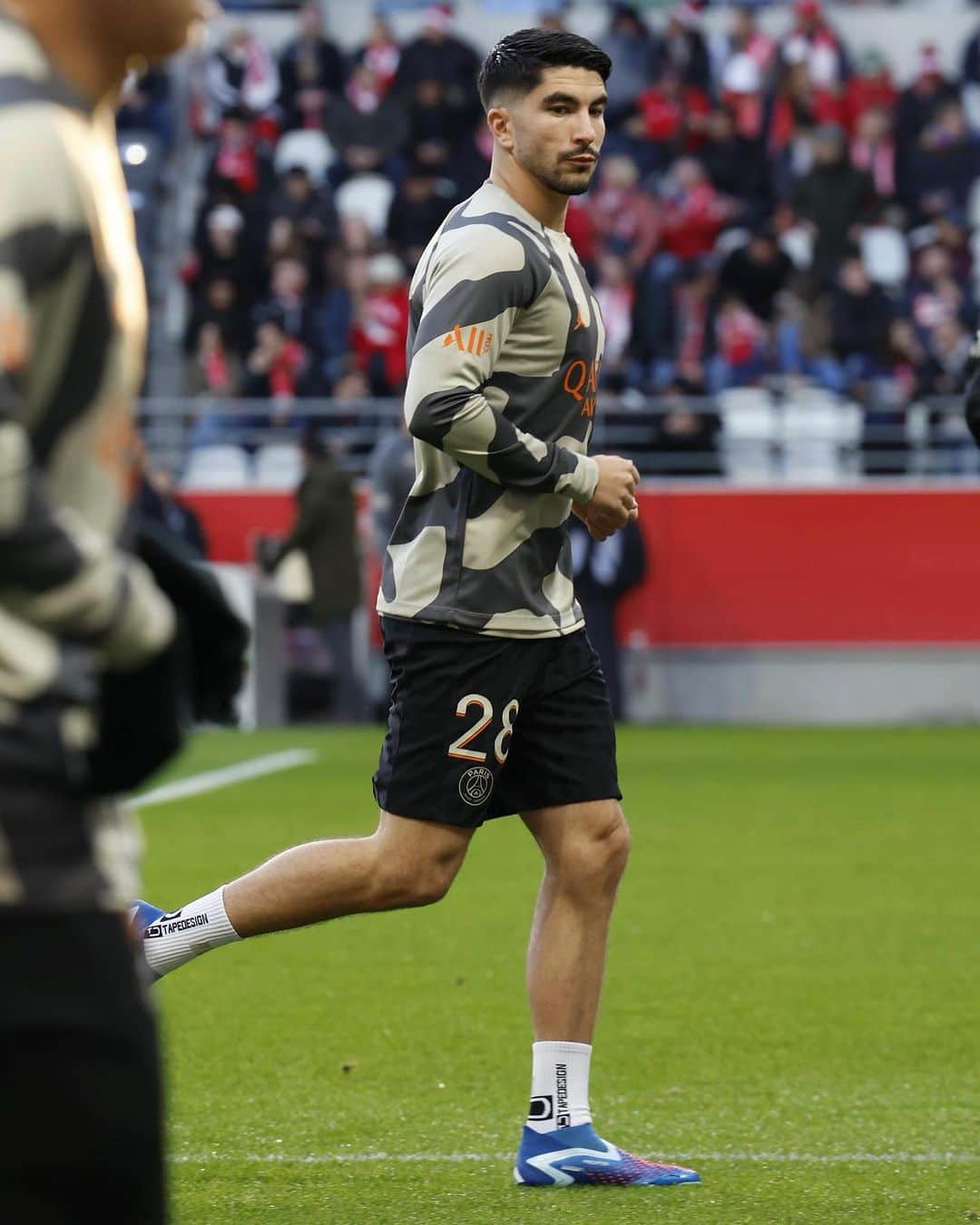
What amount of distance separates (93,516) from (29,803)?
0.88 feet

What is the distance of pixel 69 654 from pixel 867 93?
73.6 ft

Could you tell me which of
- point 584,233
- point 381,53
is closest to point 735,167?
point 584,233

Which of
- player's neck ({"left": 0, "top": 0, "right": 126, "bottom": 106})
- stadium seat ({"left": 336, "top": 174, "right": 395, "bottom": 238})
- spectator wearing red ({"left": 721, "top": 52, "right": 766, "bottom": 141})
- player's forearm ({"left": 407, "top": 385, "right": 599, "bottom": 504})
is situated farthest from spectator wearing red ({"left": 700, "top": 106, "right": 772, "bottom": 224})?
player's neck ({"left": 0, "top": 0, "right": 126, "bottom": 106})

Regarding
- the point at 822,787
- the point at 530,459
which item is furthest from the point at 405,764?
the point at 822,787

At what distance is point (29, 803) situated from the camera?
6.93 ft

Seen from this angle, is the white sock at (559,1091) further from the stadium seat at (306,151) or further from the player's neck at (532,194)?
the stadium seat at (306,151)

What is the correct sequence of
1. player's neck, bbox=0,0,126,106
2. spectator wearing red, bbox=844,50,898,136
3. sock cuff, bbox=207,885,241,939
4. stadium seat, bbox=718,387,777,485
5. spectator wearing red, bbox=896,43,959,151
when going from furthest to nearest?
spectator wearing red, bbox=844,50,898,136, spectator wearing red, bbox=896,43,959,151, stadium seat, bbox=718,387,777,485, sock cuff, bbox=207,885,241,939, player's neck, bbox=0,0,126,106

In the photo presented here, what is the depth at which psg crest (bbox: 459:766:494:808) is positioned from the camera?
461 cm

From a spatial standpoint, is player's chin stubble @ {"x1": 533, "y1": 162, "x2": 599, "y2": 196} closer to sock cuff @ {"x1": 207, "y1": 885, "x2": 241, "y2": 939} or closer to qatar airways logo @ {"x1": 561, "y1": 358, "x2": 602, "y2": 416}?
qatar airways logo @ {"x1": 561, "y1": 358, "x2": 602, "y2": 416}

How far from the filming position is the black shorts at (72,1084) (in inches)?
81.7

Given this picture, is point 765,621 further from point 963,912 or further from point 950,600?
point 963,912

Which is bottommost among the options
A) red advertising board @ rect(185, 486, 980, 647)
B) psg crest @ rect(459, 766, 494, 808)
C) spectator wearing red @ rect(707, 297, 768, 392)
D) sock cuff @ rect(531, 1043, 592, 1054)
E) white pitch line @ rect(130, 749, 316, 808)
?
white pitch line @ rect(130, 749, 316, 808)

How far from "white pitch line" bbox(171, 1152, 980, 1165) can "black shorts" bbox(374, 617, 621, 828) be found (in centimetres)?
72

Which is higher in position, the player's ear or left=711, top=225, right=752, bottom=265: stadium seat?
the player's ear
